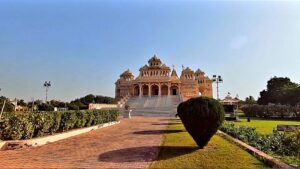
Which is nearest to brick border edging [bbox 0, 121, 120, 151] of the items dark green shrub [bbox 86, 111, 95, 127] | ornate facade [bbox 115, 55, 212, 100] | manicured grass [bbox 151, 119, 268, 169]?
dark green shrub [bbox 86, 111, 95, 127]

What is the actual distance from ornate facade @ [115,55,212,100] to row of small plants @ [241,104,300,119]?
61.8 feet

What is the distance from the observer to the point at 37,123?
1279cm

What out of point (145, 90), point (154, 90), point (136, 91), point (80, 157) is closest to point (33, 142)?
point (80, 157)

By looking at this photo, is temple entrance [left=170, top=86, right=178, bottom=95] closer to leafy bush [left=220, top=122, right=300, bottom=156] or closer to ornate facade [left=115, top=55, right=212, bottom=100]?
ornate facade [left=115, top=55, right=212, bottom=100]

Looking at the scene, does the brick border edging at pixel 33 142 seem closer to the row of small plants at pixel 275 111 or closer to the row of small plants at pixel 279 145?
the row of small plants at pixel 279 145

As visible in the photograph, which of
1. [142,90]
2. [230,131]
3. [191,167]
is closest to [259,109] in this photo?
[142,90]

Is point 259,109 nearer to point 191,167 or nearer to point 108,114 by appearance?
point 108,114

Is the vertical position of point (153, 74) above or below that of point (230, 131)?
above

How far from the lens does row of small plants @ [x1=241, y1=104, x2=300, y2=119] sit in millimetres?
46500

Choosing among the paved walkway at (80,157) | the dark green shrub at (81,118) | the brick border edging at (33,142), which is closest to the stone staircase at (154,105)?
the dark green shrub at (81,118)

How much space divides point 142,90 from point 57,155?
2430 inches

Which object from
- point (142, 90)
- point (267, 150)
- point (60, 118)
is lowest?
point (267, 150)

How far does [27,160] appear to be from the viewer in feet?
28.8

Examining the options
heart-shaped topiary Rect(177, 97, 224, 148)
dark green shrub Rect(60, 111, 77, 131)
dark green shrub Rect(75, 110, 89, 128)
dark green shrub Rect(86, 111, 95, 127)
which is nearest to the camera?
heart-shaped topiary Rect(177, 97, 224, 148)
